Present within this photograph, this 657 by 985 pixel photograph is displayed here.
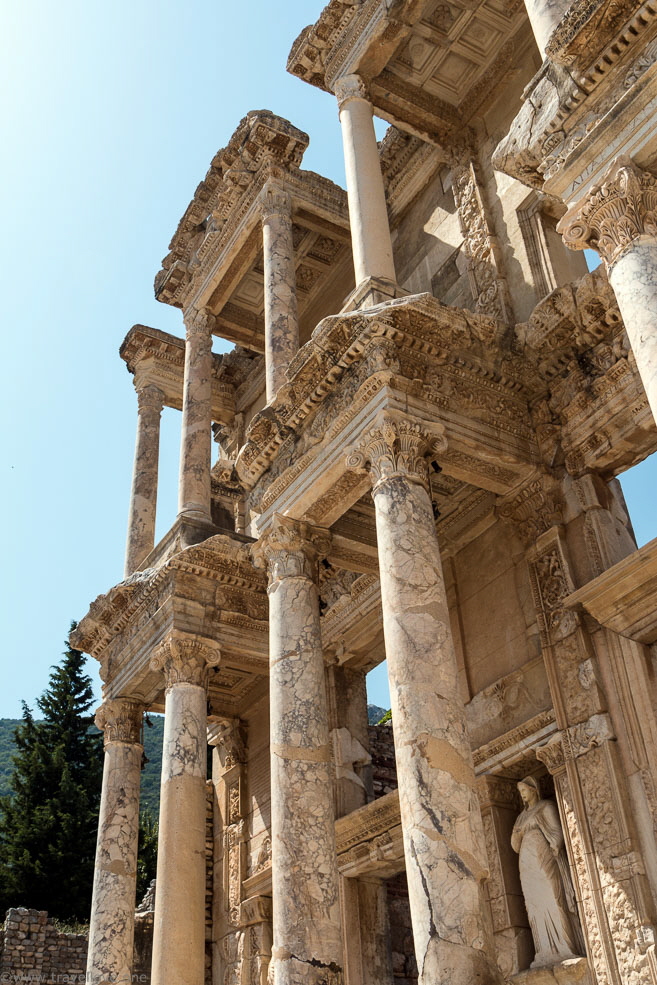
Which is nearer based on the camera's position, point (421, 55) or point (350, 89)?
point (350, 89)

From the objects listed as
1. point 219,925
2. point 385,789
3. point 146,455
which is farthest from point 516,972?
point 146,455

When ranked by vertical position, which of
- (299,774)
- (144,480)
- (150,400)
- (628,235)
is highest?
(150,400)

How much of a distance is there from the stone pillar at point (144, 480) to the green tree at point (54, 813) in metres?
13.2

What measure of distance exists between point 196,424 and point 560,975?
10.0 metres

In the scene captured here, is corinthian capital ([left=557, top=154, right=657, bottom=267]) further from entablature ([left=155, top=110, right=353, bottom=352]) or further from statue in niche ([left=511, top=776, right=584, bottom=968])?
entablature ([left=155, top=110, right=353, bottom=352])

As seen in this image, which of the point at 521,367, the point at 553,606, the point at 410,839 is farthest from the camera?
the point at 521,367

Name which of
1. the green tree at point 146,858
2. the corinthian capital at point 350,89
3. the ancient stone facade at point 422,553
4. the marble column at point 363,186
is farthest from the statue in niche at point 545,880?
the green tree at point 146,858

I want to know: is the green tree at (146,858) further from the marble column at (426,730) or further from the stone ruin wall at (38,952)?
the marble column at (426,730)

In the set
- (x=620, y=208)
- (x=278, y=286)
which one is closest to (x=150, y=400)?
(x=278, y=286)

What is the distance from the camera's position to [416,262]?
15.8 m

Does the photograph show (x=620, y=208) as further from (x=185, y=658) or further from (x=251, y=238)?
(x=251, y=238)

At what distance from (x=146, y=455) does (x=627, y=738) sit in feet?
37.4

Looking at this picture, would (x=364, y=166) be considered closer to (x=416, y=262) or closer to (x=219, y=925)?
(x=416, y=262)

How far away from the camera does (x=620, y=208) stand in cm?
710
